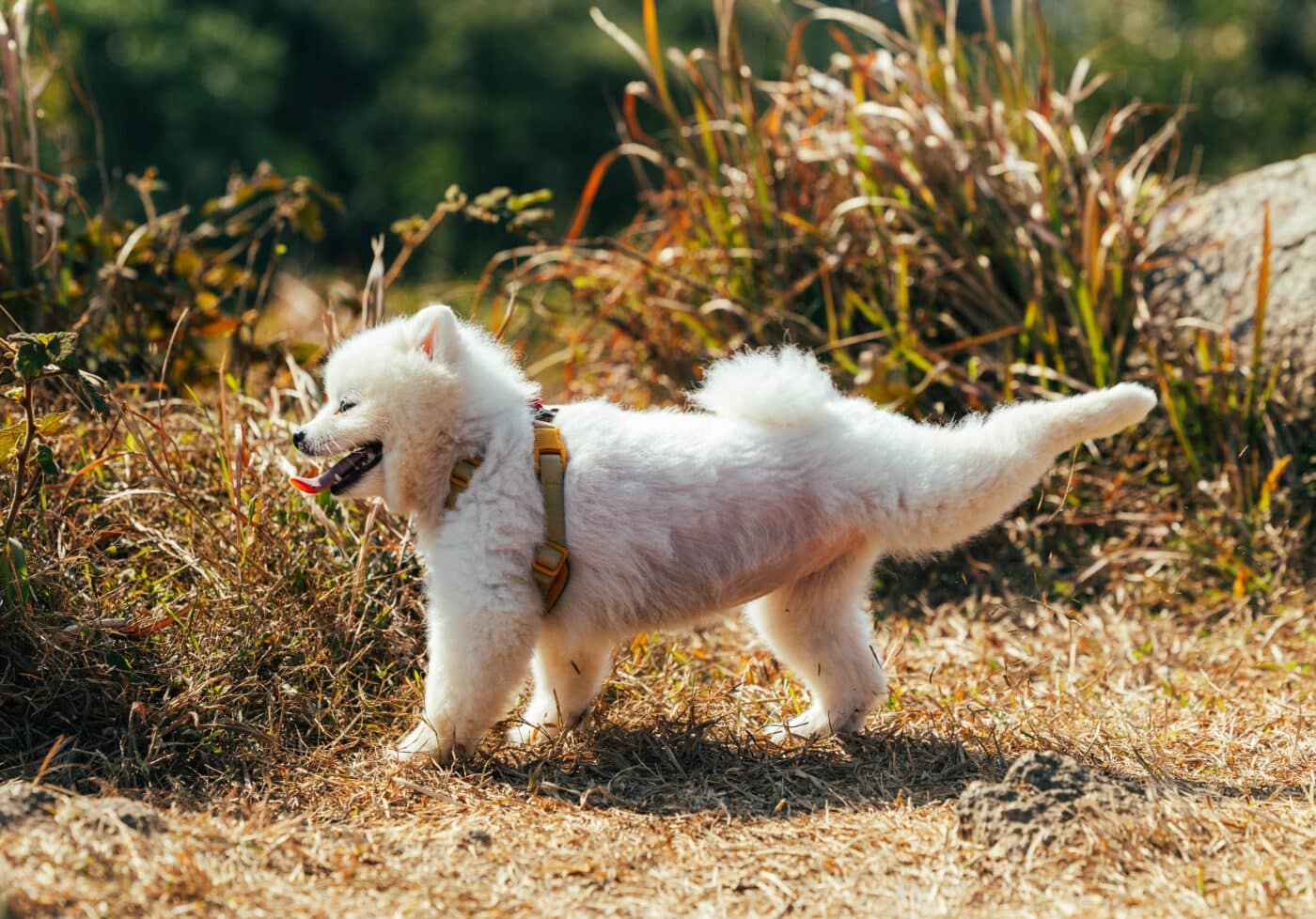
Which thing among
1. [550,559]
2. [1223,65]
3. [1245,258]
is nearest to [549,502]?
[550,559]

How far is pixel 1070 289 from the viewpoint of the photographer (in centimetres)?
498

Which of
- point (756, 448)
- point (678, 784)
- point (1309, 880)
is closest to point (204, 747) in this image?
point (678, 784)

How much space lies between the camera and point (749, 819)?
3004mm

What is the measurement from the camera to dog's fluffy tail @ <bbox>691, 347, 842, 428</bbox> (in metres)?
3.25

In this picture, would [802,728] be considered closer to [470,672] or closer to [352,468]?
[470,672]

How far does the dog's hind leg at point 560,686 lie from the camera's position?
11.3ft

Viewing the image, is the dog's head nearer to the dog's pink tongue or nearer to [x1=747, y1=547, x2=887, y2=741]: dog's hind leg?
the dog's pink tongue

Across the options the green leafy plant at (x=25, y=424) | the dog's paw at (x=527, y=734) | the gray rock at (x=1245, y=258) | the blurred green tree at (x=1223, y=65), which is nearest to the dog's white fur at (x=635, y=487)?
the dog's paw at (x=527, y=734)

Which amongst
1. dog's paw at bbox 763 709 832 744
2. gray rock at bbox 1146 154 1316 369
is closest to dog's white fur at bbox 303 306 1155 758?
dog's paw at bbox 763 709 832 744

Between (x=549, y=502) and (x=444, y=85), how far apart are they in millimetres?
11477

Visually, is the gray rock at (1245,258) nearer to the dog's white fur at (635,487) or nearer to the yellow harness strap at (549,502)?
the dog's white fur at (635,487)

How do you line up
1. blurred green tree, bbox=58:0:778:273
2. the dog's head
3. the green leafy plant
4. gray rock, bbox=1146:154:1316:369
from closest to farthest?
the green leafy plant, the dog's head, gray rock, bbox=1146:154:1316:369, blurred green tree, bbox=58:0:778:273

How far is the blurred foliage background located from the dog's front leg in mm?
7995

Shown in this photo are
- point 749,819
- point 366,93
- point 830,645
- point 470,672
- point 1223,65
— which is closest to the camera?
point 749,819
